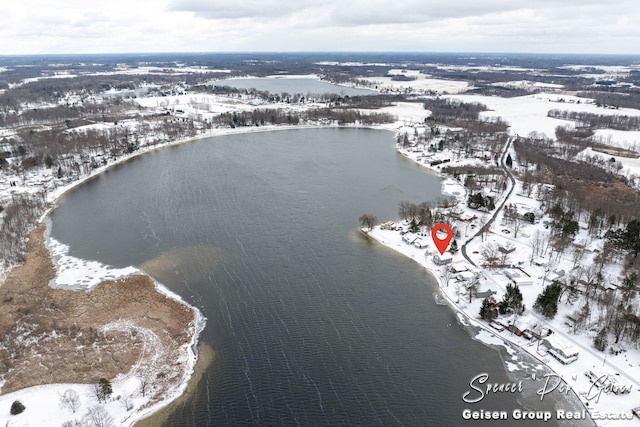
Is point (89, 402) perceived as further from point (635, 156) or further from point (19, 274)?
point (635, 156)

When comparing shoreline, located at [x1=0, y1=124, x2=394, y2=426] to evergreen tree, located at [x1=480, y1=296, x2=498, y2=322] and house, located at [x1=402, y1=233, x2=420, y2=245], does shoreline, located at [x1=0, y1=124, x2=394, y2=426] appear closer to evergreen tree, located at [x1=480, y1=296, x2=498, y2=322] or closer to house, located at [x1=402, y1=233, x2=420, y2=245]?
evergreen tree, located at [x1=480, y1=296, x2=498, y2=322]

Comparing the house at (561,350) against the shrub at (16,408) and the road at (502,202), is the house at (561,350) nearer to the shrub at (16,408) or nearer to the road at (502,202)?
the road at (502,202)

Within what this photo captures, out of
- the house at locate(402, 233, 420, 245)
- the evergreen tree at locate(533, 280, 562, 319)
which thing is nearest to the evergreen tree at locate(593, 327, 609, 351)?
the evergreen tree at locate(533, 280, 562, 319)

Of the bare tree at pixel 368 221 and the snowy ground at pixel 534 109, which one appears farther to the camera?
the snowy ground at pixel 534 109

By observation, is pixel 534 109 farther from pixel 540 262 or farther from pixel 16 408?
pixel 16 408

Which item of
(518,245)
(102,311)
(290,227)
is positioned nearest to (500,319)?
(518,245)

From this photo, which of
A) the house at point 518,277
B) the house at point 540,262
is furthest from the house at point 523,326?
the house at point 540,262

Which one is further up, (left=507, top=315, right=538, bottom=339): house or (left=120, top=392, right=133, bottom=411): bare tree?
(left=507, top=315, right=538, bottom=339): house
